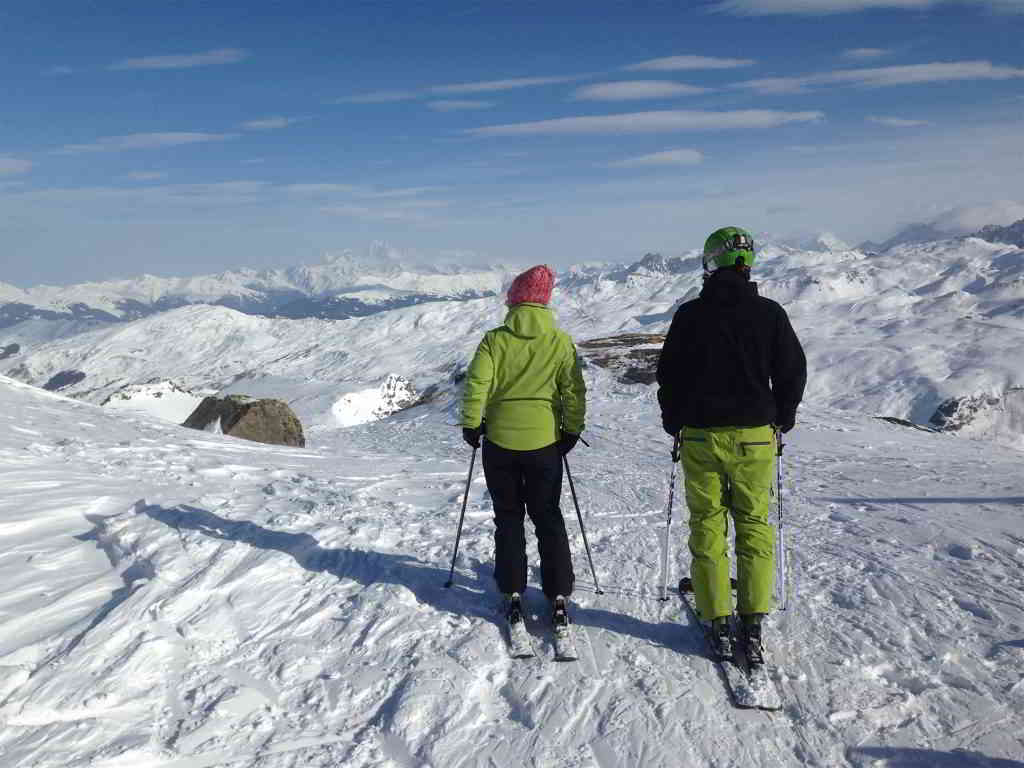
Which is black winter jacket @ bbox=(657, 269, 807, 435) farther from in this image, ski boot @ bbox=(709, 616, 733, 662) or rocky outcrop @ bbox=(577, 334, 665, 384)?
rocky outcrop @ bbox=(577, 334, 665, 384)

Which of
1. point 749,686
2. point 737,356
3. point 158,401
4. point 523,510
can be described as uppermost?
point 737,356

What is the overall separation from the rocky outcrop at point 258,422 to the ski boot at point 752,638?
1990 centimetres

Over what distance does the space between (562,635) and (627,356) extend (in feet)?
88.0

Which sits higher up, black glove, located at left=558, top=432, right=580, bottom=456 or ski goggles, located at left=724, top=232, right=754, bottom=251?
ski goggles, located at left=724, top=232, right=754, bottom=251

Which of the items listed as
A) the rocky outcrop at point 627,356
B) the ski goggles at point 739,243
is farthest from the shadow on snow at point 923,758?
the rocky outcrop at point 627,356

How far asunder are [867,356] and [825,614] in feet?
383

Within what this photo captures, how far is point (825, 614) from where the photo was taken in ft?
19.6

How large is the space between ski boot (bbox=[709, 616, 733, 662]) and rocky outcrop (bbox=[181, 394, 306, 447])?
64.7 feet

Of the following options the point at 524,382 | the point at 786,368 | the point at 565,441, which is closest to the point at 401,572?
the point at 565,441

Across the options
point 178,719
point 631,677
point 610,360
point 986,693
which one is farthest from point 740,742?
point 610,360

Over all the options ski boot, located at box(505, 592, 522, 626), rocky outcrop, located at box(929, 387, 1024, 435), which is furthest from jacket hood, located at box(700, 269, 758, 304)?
rocky outcrop, located at box(929, 387, 1024, 435)

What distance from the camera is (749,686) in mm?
4754

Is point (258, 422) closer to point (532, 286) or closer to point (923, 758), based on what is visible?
point (532, 286)

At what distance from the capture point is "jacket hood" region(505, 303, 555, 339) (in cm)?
550
